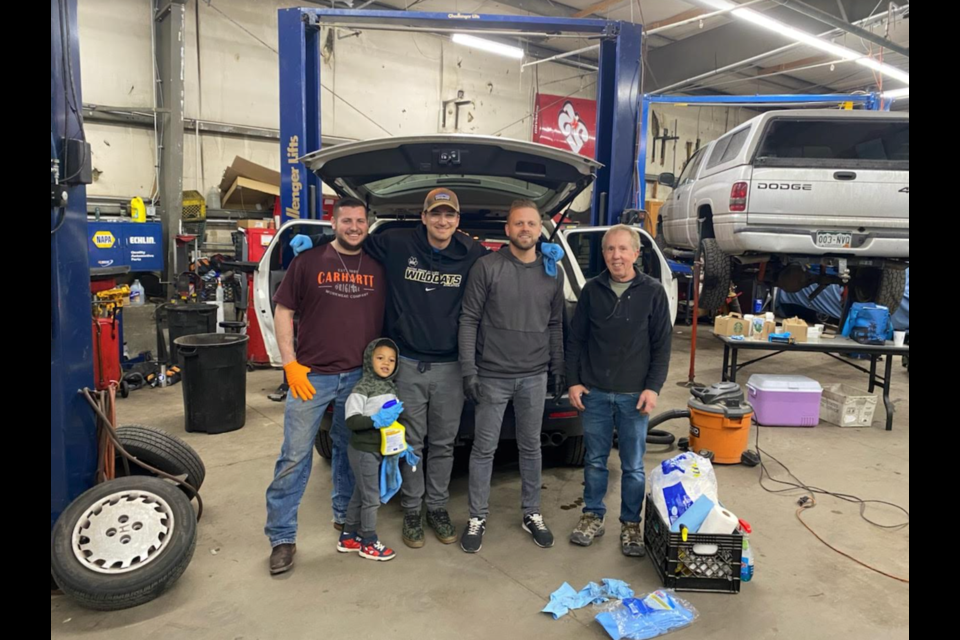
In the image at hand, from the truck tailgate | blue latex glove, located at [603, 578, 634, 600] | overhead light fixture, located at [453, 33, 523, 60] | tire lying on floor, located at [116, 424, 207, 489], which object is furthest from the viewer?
overhead light fixture, located at [453, 33, 523, 60]

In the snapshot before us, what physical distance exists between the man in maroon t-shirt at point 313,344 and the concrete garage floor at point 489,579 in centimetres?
28

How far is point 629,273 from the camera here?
293 cm

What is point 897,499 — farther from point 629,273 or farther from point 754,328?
point 629,273

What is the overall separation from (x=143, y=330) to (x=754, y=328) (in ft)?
20.0

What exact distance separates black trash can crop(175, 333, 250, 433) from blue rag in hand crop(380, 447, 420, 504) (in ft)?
7.94

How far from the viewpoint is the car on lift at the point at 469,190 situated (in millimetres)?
3029

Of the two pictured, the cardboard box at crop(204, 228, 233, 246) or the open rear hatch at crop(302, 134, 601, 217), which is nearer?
the open rear hatch at crop(302, 134, 601, 217)

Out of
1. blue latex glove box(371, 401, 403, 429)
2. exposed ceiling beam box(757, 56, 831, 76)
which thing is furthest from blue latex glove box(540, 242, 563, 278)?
exposed ceiling beam box(757, 56, 831, 76)

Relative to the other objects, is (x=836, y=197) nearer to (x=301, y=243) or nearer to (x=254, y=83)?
(x=301, y=243)

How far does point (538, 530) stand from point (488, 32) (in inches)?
142

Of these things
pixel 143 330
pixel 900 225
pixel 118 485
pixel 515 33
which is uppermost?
pixel 515 33

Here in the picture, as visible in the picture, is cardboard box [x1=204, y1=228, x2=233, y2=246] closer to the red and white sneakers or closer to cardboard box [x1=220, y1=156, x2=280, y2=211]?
cardboard box [x1=220, y1=156, x2=280, y2=211]

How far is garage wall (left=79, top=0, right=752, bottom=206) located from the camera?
9.16 metres

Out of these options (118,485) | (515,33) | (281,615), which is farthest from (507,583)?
(515,33)
